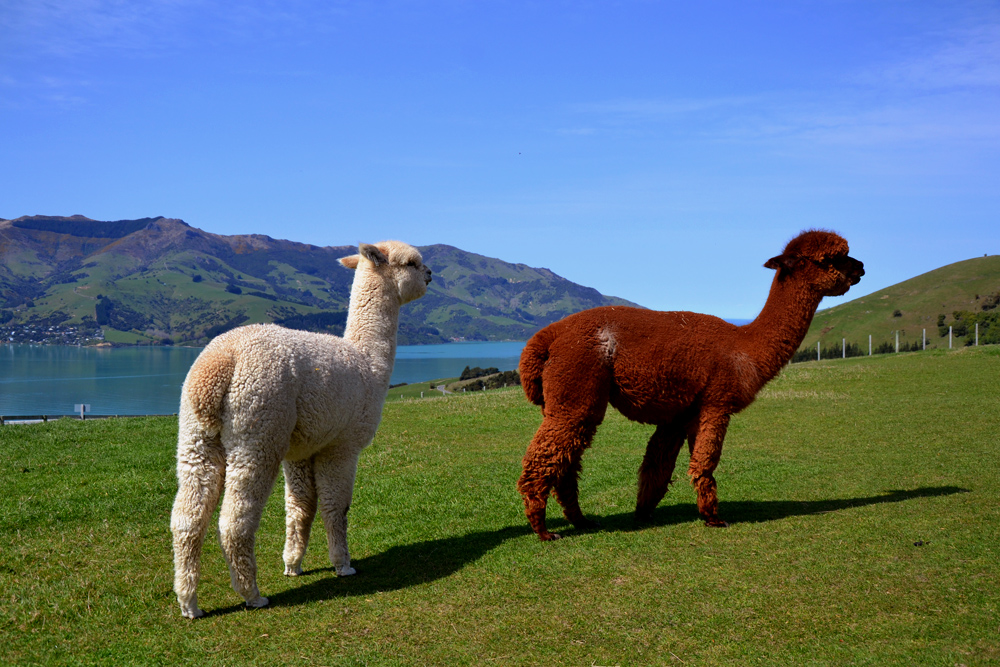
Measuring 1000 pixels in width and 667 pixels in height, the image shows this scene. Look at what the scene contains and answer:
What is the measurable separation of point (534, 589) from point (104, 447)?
11599mm

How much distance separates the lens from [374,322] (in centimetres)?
760

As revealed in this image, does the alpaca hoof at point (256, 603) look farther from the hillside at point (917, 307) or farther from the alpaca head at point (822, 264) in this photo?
the hillside at point (917, 307)

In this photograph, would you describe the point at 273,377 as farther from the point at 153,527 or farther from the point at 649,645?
the point at 153,527

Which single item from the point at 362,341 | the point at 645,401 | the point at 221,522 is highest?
→ the point at 362,341

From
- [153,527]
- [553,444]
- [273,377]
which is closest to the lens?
[273,377]

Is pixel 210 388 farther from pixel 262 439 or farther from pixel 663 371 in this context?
pixel 663 371

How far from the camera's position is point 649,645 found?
5348mm

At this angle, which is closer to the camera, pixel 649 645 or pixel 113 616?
pixel 649 645

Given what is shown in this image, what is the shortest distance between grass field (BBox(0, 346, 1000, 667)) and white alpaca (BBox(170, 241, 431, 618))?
1.64ft

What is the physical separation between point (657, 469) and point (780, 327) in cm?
220

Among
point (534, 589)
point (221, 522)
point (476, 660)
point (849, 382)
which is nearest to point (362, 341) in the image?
point (221, 522)

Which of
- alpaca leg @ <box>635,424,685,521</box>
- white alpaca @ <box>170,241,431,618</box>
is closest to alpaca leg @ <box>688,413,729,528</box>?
alpaca leg @ <box>635,424,685,521</box>

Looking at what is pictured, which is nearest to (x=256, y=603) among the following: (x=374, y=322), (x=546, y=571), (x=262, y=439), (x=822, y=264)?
(x=262, y=439)

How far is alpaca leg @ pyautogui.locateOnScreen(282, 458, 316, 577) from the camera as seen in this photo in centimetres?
703
